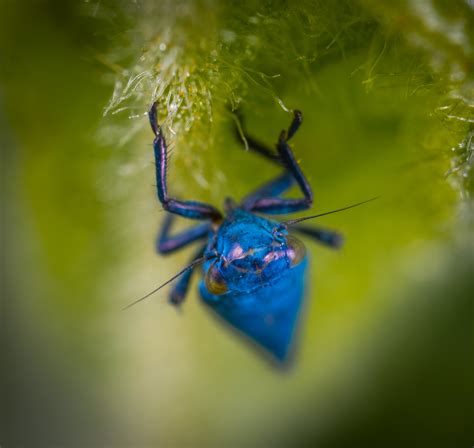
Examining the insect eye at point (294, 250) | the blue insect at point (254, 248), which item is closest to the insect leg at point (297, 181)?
the blue insect at point (254, 248)

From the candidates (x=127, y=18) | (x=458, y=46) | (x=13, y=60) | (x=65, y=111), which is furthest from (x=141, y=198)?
(x=458, y=46)

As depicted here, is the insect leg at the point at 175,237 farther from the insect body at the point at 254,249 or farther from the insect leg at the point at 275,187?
the insect leg at the point at 275,187

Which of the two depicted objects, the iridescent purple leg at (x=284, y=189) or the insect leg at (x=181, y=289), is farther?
the insect leg at (x=181, y=289)

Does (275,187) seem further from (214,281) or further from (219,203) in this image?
(214,281)

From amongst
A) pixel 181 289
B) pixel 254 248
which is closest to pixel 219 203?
pixel 181 289

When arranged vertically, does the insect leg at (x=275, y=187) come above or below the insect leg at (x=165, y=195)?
below

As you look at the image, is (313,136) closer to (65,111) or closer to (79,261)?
(65,111)
